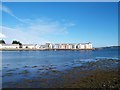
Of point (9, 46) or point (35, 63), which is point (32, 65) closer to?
point (35, 63)

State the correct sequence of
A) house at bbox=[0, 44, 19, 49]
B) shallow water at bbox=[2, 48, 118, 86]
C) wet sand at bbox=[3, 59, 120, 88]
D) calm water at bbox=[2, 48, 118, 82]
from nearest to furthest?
wet sand at bbox=[3, 59, 120, 88] → shallow water at bbox=[2, 48, 118, 86] → calm water at bbox=[2, 48, 118, 82] → house at bbox=[0, 44, 19, 49]

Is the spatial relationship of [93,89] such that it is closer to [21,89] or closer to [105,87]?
[105,87]

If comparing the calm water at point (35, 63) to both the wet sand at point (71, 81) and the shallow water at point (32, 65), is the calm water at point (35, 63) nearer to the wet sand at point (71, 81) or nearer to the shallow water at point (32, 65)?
the shallow water at point (32, 65)

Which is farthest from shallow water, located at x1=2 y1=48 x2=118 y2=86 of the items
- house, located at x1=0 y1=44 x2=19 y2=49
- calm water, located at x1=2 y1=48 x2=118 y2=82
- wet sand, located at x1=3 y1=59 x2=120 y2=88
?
house, located at x1=0 y1=44 x2=19 y2=49

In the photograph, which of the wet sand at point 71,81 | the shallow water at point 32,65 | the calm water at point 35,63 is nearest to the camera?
the wet sand at point 71,81

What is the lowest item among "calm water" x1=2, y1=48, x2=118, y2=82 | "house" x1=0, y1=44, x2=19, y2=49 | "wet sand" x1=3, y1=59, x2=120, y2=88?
"calm water" x1=2, y1=48, x2=118, y2=82

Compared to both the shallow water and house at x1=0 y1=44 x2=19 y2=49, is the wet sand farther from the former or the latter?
house at x1=0 y1=44 x2=19 y2=49

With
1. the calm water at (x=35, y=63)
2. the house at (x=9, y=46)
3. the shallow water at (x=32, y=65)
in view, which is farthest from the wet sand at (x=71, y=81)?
the house at (x=9, y=46)

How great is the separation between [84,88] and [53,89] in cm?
217

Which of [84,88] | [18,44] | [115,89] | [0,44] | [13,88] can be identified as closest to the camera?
[115,89]

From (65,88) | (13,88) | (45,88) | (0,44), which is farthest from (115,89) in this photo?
(0,44)

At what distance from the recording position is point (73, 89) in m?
13.4

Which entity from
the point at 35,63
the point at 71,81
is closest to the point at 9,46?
the point at 35,63

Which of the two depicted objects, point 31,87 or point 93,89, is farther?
point 31,87
